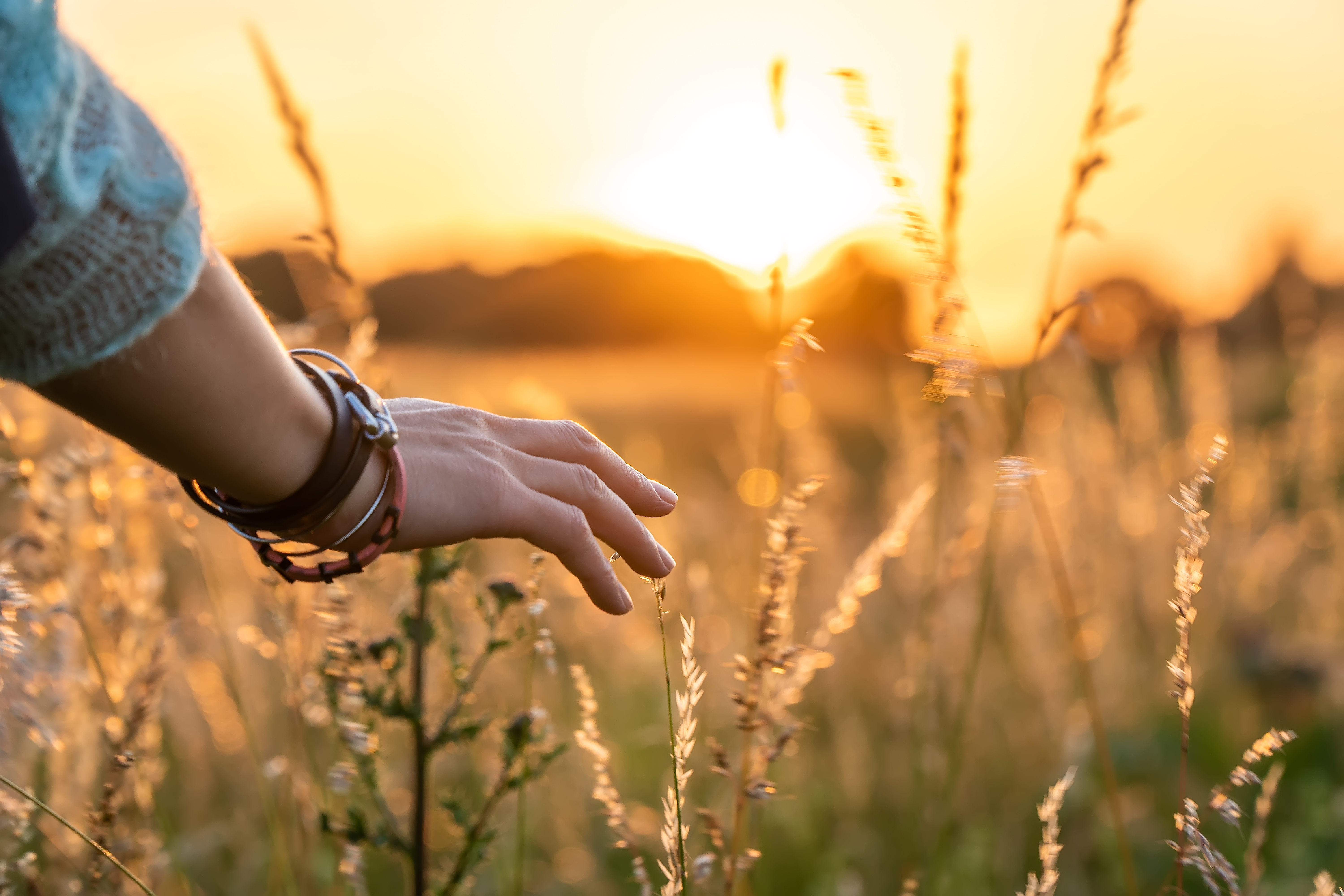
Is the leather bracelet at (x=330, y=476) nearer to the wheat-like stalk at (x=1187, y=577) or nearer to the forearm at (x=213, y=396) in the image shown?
the forearm at (x=213, y=396)

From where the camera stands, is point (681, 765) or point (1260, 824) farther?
point (1260, 824)

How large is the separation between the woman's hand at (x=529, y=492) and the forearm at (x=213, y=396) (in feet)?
0.34

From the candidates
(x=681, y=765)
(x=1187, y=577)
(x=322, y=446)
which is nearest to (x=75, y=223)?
(x=322, y=446)

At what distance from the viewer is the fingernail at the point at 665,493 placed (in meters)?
1.15

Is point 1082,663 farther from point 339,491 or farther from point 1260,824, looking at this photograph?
point 339,491

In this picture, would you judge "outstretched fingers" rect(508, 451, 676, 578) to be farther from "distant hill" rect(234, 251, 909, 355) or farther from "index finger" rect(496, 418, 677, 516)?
"distant hill" rect(234, 251, 909, 355)

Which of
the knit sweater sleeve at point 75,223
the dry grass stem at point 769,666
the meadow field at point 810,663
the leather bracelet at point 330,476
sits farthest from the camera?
the meadow field at point 810,663

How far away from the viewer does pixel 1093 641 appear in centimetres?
328

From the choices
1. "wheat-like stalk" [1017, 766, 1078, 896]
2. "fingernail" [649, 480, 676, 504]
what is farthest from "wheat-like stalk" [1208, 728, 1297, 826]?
"fingernail" [649, 480, 676, 504]

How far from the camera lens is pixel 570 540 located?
99 cm

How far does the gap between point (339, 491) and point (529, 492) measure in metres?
0.19

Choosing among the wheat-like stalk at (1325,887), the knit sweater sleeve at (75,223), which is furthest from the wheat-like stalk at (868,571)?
the knit sweater sleeve at (75,223)

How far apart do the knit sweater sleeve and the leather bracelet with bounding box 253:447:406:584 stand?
268mm

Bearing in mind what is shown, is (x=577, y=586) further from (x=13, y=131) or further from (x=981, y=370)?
(x=13, y=131)
